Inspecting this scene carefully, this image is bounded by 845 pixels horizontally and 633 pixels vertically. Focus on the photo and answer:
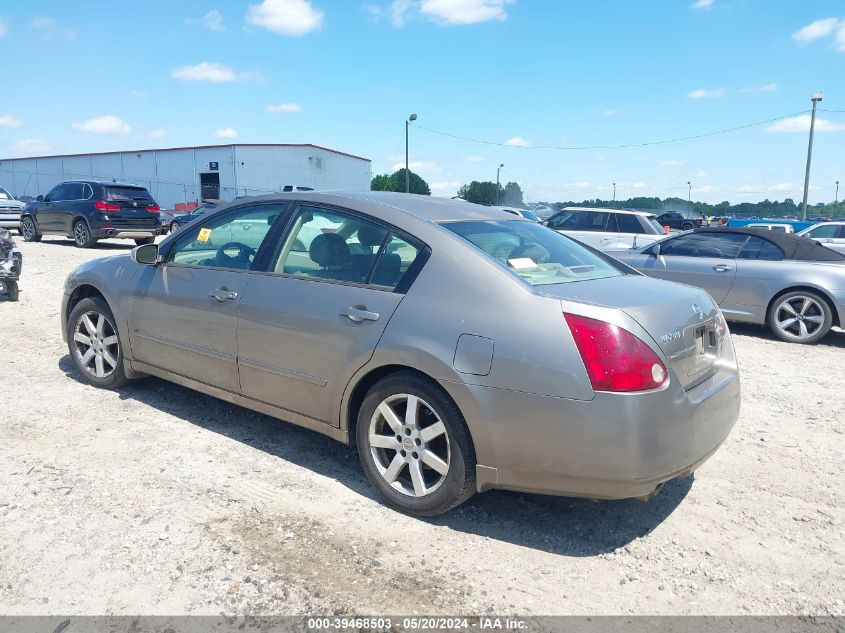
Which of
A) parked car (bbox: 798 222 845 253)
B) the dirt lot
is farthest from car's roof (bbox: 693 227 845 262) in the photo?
parked car (bbox: 798 222 845 253)

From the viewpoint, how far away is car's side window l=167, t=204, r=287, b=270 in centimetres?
425

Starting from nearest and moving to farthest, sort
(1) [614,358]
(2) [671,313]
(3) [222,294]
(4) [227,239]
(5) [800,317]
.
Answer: (1) [614,358]
(2) [671,313]
(3) [222,294]
(4) [227,239]
(5) [800,317]

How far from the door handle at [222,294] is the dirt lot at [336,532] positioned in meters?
0.95

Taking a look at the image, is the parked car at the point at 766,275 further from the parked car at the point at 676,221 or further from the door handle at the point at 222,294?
the parked car at the point at 676,221

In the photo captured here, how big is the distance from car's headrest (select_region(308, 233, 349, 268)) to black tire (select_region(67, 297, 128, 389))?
201 cm

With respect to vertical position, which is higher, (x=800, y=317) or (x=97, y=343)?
(x=97, y=343)

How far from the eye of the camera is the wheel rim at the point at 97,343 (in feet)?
16.8

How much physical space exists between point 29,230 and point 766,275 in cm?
1878

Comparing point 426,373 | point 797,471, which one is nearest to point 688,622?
point 426,373

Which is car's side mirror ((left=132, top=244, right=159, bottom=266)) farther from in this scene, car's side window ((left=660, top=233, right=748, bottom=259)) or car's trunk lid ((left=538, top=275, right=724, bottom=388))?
car's side window ((left=660, top=233, right=748, bottom=259))

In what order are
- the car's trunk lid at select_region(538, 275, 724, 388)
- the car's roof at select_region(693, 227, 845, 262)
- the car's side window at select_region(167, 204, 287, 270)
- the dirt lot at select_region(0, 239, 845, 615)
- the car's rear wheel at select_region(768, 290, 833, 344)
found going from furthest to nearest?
the car's roof at select_region(693, 227, 845, 262) → the car's rear wheel at select_region(768, 290, 833, 344) → the car's side window at select_region(167, 204, 287, 270) → the car's trunk lid at select_region(538, 275, 724, 388) → the dirt lot at select_region(0, 239, 845, 615)

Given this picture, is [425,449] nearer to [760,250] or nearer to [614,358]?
[614,358]

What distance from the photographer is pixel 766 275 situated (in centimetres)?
846

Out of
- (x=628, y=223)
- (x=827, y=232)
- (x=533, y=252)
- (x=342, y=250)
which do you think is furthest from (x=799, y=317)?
(x=827, y=232)
